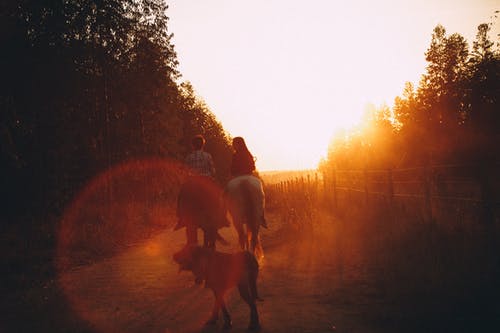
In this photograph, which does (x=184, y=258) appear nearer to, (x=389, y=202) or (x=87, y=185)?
(x=389, y=202)

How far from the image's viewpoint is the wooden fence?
24.9 feet

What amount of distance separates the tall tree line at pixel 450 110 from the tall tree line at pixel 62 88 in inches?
1268

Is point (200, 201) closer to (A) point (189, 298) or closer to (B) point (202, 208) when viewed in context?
(B) point (202, 208)

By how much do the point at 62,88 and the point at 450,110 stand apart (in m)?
47.0

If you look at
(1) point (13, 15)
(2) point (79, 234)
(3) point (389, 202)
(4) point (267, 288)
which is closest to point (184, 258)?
(4) point (267, 288)

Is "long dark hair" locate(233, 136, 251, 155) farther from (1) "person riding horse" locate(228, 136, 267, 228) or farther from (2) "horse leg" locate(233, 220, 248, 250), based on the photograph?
(2) "horse leg" locate(233, 220, 248, 250)

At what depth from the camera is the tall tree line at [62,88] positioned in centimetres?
1614

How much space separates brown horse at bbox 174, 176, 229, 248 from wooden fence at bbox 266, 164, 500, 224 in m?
4.84

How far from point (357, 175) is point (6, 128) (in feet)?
46.7

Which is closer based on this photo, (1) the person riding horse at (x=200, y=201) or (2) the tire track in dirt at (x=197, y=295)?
(2) the tire track in dirt at (x=197, y=295)

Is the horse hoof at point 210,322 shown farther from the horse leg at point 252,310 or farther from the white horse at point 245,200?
the white horse at point 245,200

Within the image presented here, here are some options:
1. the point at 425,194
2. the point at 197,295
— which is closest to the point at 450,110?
the point at 425,194

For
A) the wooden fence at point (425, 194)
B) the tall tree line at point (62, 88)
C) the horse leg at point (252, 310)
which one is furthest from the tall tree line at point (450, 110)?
the horse leg at point (252, 310)

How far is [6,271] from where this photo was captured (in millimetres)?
8539
